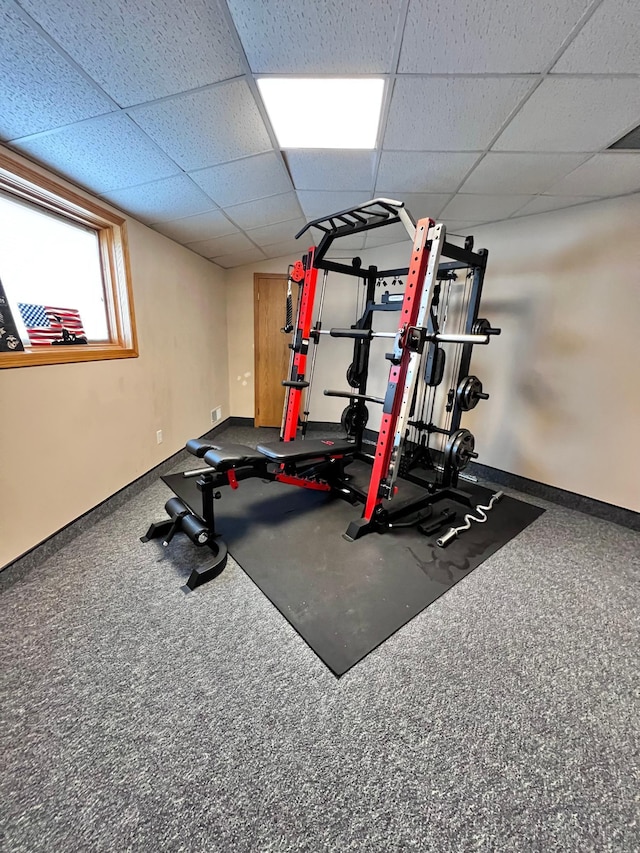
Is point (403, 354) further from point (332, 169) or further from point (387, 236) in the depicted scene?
point (387, 236)

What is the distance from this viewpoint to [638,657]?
1.47 meters

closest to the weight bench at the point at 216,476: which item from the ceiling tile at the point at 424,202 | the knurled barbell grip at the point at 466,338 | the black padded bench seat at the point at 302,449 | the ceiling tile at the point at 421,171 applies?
the black padded bench seat at the point at 302,449

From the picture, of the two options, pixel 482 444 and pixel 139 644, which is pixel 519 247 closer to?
pixel 482 444

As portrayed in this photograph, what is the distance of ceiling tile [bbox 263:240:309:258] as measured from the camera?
3.75 metres

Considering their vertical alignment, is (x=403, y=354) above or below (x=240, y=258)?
below

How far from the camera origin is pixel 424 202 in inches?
104

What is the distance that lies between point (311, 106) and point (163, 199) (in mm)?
1301

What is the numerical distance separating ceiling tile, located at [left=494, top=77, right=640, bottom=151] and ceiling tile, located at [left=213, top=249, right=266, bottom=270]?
2826 millimetres

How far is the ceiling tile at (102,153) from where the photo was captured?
5.09 feet

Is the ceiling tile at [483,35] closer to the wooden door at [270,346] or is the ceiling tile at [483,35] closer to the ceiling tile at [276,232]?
the ceiling tile at [276,232]

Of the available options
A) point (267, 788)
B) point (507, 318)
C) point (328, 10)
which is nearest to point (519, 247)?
point (507, 318)

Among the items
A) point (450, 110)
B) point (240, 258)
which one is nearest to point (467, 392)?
point (450, 110)

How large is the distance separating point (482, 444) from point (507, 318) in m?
1.26

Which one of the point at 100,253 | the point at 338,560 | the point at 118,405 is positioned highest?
the point at 100,253
